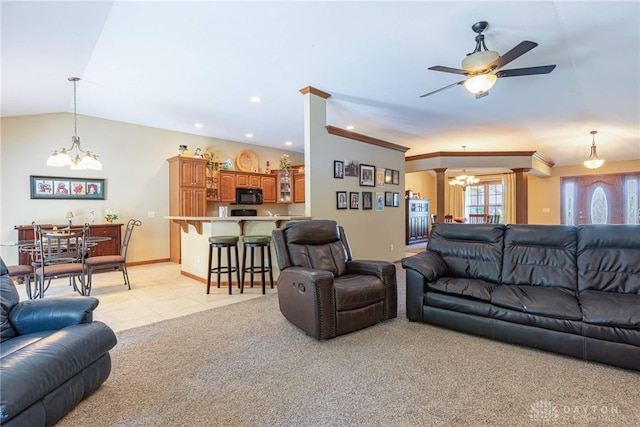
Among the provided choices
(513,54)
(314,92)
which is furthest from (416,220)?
Answer: (513,54)

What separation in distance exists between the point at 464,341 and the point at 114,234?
597 cm

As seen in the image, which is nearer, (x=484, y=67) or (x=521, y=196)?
(x=484, y=67)

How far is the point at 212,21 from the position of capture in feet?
9.23

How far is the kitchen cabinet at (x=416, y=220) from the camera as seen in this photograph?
9500mm

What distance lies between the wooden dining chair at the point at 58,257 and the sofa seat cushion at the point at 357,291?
335 cm

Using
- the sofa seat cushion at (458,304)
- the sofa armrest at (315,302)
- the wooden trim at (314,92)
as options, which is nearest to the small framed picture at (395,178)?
the wooden trim at (314,92)

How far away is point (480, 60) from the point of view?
2764 mm

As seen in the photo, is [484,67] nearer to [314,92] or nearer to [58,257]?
[314,92]

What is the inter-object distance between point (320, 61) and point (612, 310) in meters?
3.52

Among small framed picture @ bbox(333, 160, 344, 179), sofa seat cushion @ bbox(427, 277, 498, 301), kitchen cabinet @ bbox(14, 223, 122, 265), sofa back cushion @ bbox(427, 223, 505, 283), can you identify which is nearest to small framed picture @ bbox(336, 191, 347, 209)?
small framed picture @ bbox(333, 160, 344, 179)

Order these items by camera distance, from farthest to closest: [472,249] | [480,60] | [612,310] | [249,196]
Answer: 1. [249,196]
2. [472,249]
3. [480,60]
4. [612,310]

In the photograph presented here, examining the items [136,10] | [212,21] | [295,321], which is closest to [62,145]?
[136,10]

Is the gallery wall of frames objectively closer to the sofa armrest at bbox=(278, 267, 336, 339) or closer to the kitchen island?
the kitchen island

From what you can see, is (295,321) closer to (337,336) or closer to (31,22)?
(337,336)
